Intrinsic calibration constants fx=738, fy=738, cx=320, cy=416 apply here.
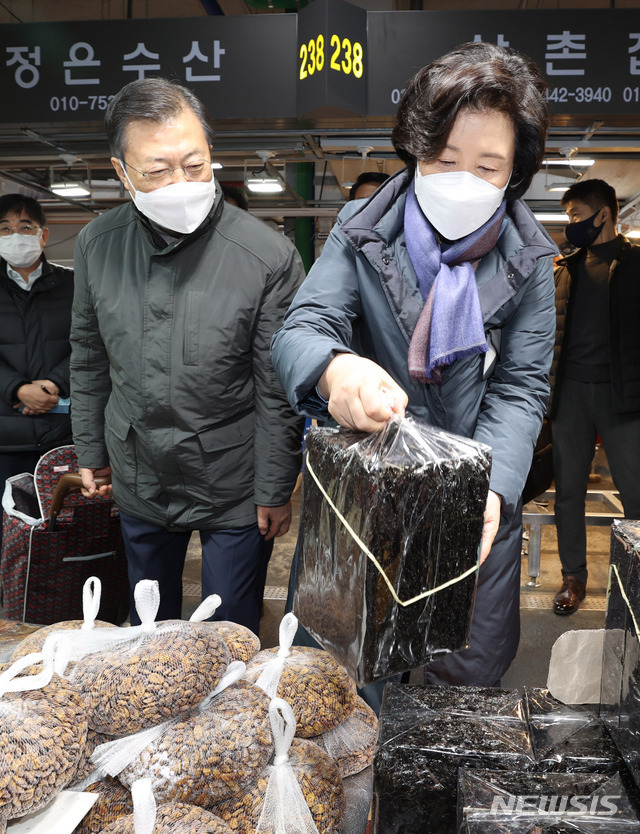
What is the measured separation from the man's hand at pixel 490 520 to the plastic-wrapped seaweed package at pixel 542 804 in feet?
1.09

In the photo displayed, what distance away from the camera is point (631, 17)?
11.0ft

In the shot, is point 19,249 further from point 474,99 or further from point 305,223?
point 305,223

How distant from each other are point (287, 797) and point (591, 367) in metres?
3.11

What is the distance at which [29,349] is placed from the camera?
3.12 metres

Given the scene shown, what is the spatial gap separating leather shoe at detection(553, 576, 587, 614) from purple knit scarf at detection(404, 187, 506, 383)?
2.76m

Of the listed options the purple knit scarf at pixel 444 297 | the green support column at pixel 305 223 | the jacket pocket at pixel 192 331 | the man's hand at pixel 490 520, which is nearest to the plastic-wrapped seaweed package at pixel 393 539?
the man's hand at pixel 490 520

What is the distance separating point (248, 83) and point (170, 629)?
3.01 m

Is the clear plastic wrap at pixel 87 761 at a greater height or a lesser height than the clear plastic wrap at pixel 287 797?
greater

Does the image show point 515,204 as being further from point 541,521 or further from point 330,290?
point 541,521

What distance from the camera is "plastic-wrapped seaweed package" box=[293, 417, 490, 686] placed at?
938mm

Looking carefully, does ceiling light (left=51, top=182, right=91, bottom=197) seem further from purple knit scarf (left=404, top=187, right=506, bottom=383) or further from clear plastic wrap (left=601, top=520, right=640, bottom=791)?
clear plastic wrap (left=601, top=520, right=640, bottom=791)

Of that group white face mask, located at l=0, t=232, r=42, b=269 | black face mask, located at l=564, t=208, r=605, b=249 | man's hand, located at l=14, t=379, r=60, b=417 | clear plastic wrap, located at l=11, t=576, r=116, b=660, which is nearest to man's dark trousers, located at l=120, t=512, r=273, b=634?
clear plastic wrap, located at l=11, t=576, r=116, b=660

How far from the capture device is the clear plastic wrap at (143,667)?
104 centimetres

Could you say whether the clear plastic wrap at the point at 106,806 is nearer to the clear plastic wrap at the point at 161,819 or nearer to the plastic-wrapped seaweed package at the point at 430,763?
the clear plastic wrap at the point at 161,819
